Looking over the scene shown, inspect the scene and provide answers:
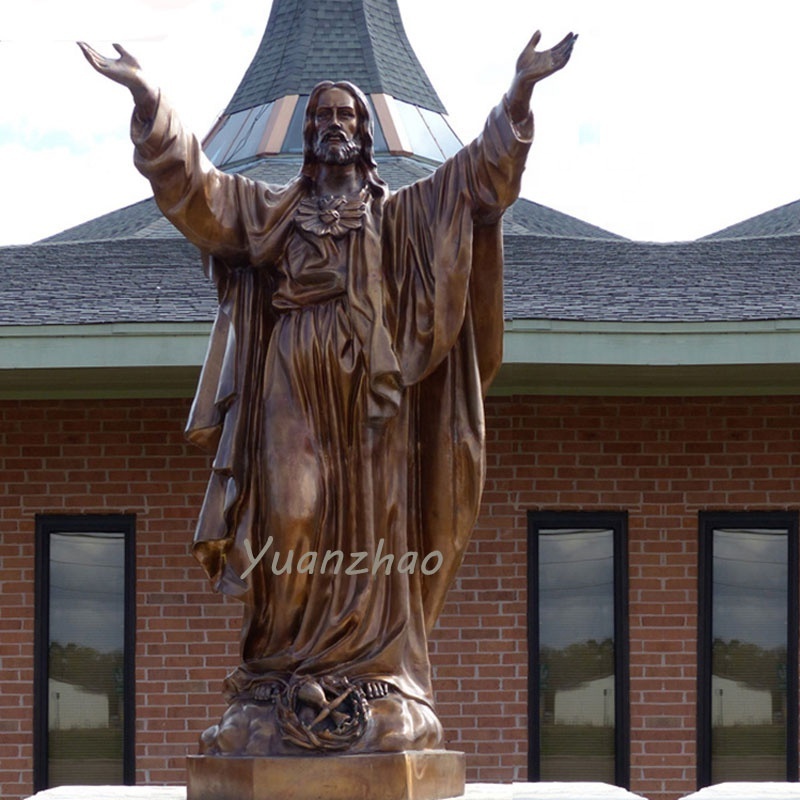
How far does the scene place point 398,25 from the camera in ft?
53.0

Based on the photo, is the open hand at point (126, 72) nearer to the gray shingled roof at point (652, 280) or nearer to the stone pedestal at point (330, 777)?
the stone pedestal at point (330, 777)

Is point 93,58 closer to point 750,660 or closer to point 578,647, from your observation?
point 578,647

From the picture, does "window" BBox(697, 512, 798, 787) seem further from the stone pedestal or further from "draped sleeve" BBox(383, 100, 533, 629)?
the stone pedestal

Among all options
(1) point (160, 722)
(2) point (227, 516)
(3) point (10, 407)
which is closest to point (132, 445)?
(3) point (10, 407)

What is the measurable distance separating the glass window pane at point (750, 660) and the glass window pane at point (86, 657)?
3415 millimetres

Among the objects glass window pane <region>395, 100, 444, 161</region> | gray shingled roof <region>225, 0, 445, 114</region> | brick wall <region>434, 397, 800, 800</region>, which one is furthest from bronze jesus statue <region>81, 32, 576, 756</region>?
gray shingled roof <region>225, 0, 445, 114</region>

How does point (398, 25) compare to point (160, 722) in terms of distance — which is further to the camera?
point (398, 25)

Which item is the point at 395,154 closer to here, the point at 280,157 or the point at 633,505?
the point at 280,157

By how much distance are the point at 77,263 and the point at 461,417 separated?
275 inches

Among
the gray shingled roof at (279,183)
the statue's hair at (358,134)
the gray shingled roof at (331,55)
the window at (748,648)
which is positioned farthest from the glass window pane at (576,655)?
the statue's hair at (358,134)

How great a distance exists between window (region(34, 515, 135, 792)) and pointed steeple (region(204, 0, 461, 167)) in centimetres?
412

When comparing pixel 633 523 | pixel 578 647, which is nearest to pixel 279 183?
pixel 633 523

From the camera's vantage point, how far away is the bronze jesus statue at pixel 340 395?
5.71 meters

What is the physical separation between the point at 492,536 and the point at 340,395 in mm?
5552
